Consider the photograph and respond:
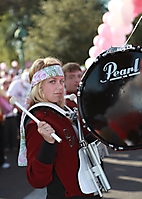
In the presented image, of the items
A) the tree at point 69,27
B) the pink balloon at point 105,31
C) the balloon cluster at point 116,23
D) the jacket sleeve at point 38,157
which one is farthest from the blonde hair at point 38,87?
the tree at point 69,27

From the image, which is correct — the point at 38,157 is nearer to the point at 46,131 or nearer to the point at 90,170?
the point at 46,131

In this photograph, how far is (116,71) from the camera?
1.91 meters

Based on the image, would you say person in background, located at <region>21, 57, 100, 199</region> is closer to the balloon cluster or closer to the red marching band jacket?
the red marching band jacket

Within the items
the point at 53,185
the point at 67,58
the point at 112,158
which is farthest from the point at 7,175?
the point at 67,58

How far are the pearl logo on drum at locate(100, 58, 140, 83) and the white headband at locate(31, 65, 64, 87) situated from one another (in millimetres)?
387

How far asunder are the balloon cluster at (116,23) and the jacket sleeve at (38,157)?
257 cm

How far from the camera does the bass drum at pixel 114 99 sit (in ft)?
6.24

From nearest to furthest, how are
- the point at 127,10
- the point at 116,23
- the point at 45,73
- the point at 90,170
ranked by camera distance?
the point at 90,170
the point at 45,73
the point at 127,10
the point at 116,23

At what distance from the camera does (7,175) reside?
5.84 m

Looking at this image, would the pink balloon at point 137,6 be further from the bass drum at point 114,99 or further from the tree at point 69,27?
the tree at point 69,27

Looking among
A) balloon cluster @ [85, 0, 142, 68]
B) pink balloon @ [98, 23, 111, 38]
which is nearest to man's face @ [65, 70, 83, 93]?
balloon cluster @ [85, 0, 142, 68]

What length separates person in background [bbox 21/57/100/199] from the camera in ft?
6.51

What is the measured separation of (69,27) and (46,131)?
799 inches

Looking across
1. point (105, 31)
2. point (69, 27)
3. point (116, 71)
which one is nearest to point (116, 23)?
point (105, 31)
